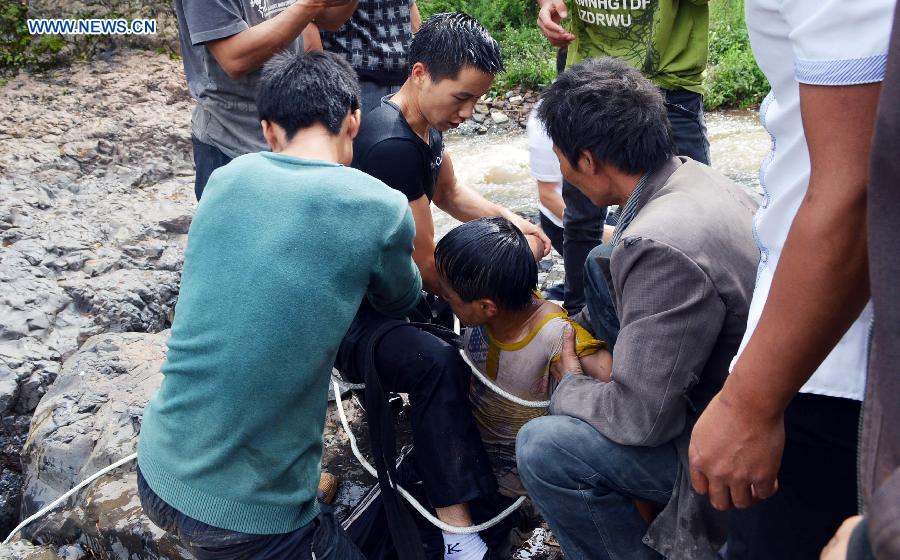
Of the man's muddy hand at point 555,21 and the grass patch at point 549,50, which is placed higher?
the man's muddy hand at point 555,21

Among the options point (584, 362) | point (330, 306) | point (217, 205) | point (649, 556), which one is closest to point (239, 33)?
point (217, 205)

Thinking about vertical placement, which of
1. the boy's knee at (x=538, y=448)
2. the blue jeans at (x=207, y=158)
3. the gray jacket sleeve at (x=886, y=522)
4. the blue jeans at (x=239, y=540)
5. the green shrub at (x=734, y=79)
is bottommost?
the green shrub at (x=734, y=79)

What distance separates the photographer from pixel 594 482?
7.47 ft

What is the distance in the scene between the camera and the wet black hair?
8.09ft

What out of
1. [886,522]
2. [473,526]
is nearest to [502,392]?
[473,526]

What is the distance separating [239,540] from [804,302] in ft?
5.14

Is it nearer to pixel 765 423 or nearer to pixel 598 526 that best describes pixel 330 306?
pixel 598 526

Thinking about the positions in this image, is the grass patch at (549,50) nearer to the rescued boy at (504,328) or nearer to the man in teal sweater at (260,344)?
the rescued boy at (504,328)

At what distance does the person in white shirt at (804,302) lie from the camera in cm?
125

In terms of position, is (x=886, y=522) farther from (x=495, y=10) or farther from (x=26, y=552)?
(x=495, y=10)

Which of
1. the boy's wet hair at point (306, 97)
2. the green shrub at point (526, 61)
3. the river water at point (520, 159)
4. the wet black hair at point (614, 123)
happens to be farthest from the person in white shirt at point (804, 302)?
the green shrub at point (526, 61)

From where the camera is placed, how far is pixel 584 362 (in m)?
2.68

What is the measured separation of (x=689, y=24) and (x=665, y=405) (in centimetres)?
233

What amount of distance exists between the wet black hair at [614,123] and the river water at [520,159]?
139 inches
